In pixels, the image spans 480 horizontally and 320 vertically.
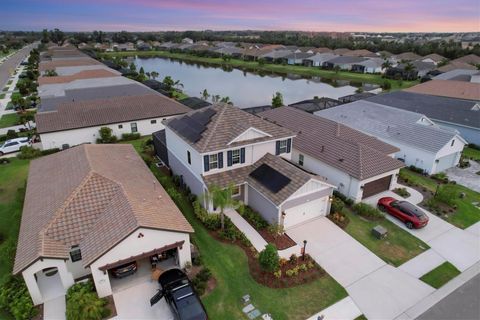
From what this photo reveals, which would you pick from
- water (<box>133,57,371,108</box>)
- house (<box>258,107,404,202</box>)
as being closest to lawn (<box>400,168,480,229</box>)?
house (<box>258,107,404,202</box>)

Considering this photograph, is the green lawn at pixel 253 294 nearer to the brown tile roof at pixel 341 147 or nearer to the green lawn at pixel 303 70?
the brown tile roof at pixel 341 147

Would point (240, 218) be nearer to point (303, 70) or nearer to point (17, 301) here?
point (17, 301)

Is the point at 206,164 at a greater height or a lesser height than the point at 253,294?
greater

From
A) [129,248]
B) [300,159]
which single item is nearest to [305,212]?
[300,159]

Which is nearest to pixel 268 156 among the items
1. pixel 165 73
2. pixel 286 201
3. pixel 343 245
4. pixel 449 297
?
pixel 286 201

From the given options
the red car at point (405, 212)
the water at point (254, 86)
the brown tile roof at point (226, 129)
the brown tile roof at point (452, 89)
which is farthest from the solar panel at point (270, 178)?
the brown tile roof at point (452, 89)

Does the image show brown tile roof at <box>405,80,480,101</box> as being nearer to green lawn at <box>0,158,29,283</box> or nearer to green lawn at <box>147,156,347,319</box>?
green lawn at <box>147,156,347,319</box>
